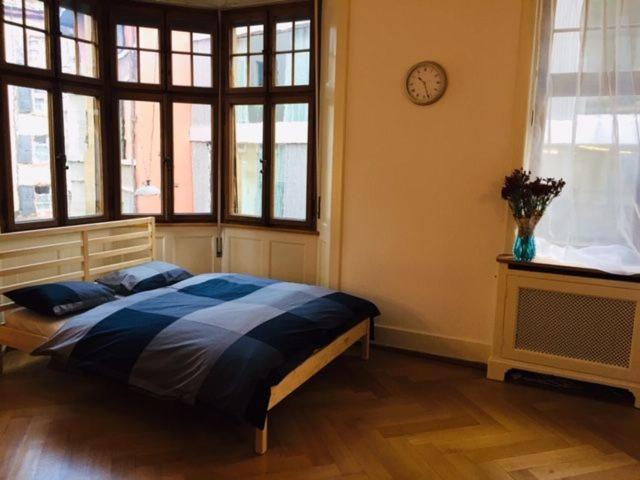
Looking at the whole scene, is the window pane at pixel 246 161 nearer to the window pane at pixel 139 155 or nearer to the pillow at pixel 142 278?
the window pane at pixel 139 155

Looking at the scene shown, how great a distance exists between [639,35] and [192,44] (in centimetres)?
320

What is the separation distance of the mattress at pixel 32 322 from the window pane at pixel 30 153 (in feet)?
2.84

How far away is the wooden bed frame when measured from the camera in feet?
9.52

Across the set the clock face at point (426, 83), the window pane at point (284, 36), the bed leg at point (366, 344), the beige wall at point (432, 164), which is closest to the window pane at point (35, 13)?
the window pane at point (284, 36)

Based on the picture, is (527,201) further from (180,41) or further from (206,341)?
(180,41)

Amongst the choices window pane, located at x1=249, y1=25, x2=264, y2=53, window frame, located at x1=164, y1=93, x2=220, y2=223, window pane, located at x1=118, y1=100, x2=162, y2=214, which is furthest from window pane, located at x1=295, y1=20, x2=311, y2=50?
window pane, located at x1=118, y1=100, x2=162, y2=214

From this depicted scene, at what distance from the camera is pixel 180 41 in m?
4.41

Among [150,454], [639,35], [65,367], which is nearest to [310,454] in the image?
[150,454]

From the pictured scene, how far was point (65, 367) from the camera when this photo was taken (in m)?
2.83

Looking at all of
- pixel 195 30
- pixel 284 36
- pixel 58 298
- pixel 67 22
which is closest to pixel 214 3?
pixel 195 30

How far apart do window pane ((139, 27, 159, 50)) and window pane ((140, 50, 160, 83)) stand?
0.05m

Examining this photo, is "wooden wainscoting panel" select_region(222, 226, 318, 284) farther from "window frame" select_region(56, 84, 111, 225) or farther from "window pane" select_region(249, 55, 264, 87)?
"window pane" select_region(249, 55, 264, 87)

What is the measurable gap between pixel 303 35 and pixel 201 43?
900 mm

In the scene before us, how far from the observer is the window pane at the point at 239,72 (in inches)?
174
